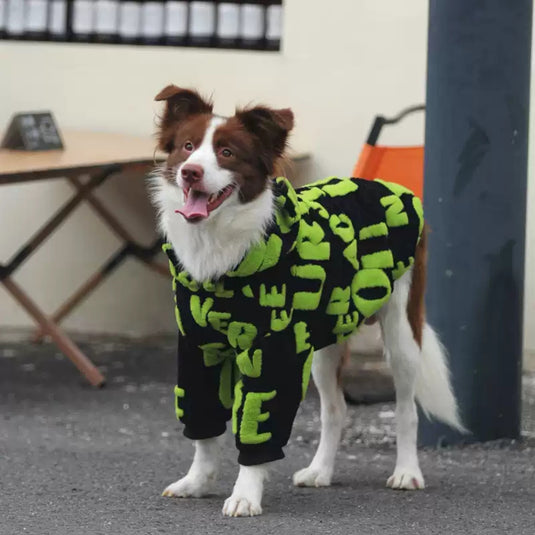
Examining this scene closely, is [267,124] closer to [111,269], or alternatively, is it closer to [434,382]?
[434,382]

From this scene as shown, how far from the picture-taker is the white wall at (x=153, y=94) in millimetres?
7469

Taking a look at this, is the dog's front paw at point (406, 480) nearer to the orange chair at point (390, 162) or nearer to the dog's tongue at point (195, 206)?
the dog's tongue at point (195, 206)

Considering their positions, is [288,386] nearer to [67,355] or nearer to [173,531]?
[173,531]

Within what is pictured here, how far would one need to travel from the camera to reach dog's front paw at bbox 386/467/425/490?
16.3ft

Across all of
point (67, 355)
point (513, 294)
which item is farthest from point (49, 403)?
point (513, 294)

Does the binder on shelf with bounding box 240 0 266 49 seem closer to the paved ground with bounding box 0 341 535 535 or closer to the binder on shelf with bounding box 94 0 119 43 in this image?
the binder on shelf with bounding box 94 0 119 43

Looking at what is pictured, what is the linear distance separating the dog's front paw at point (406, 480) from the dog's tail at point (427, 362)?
32 cm

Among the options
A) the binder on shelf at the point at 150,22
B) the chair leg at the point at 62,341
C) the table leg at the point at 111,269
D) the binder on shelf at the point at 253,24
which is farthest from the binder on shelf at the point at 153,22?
the chair leg at the point at 62,341

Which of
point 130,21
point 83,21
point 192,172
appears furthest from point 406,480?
point 83,21

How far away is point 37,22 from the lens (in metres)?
8.20

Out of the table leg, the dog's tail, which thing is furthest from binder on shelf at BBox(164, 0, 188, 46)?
the dog's tail

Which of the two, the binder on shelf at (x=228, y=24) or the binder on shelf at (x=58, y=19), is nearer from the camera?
the binder on shelf at (x=228, y=24)

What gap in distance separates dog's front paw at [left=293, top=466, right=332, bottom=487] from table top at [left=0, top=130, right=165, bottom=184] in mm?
1641

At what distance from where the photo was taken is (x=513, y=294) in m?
5.70
